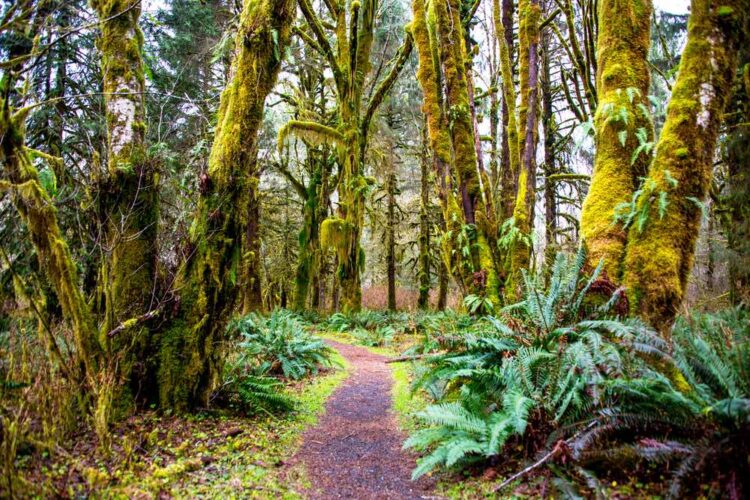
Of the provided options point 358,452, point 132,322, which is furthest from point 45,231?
point 358,452

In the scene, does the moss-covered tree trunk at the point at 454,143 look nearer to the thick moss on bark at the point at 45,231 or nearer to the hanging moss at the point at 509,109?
the hanging moss at the point at 509,109

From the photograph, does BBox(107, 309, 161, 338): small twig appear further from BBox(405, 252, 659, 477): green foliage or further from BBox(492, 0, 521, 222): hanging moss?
BBox(492, 0, 521, 222): hanging moss

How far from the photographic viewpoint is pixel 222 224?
175 inches

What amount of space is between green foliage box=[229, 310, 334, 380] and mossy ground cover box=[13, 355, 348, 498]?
1.95 m

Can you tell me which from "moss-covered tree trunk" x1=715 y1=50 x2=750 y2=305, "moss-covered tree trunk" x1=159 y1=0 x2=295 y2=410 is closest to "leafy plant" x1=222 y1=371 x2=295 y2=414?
"moss-covered tree trunk" x1=159 y1=0 x2=295 y2=410

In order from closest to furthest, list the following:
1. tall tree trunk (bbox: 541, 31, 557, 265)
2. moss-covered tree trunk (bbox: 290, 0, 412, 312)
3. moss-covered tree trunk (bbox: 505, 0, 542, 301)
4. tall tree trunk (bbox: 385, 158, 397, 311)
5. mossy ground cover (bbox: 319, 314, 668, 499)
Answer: mossy ground cover (bbox: 319, 314, 668, 499), moss-covered tree trunk (bbox: 505, 0, 542, 301), tall tree trunk (bbox: 541, 31, 557, 265), moss-covered tree trunk (bbox: 290, 0, 412, 312), tall tree trunk (bbox: 385, 158, 397, 311)

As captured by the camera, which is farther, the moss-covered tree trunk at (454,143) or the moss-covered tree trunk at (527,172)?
the moss-covered tree trunk at (454,143)

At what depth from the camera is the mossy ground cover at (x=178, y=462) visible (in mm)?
2621

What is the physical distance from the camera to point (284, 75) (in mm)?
16141

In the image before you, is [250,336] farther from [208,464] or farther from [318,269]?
[318,269]

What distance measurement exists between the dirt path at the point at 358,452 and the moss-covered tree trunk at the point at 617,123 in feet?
8.84

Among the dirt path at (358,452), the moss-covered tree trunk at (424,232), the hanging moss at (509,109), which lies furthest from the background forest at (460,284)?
the moss-covered tree trunk at (424,232)

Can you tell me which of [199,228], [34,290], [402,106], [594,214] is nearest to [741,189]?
[594,214]

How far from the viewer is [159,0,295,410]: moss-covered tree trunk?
4.16 metres
